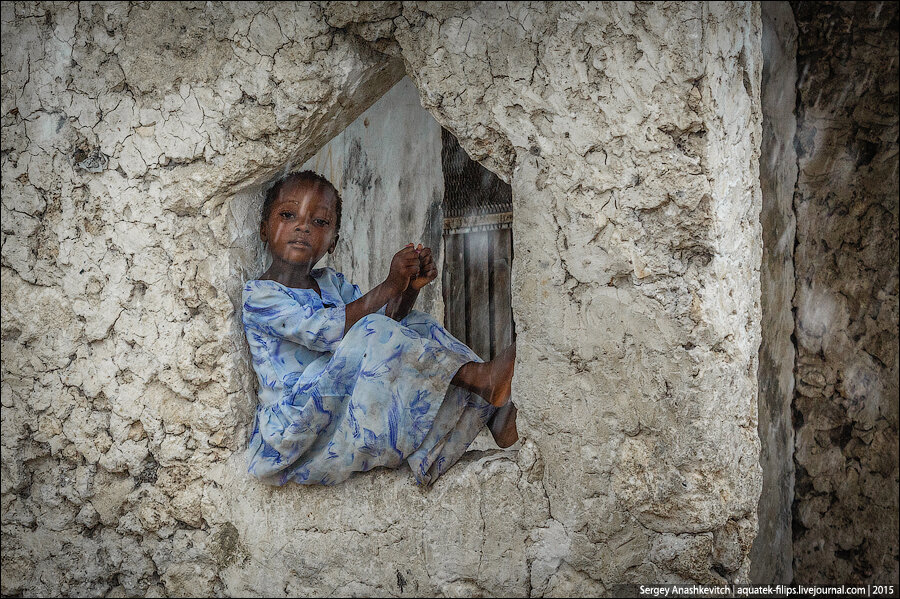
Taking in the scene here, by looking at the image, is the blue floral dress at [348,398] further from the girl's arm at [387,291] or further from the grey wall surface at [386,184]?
the grey wall surface at [386,184]

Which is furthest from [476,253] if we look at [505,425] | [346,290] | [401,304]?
[505,425]

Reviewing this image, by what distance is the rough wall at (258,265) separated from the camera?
2.12 metres

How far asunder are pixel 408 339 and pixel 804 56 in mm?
2293

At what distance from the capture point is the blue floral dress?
244cm

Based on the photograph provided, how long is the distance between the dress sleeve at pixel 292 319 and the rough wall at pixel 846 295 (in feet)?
7.13

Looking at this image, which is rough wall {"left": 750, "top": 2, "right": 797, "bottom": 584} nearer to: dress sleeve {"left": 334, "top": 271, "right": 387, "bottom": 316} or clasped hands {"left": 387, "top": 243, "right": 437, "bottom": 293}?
clasped hands {"left": 387, "top": 243, "right": 437, "bottom": 293}

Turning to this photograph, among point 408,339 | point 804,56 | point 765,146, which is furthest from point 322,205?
point 804,56

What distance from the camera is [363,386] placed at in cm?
244

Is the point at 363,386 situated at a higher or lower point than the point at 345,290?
lower

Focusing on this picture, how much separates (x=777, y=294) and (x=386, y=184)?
2015mm

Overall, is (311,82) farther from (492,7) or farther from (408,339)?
(408,339)

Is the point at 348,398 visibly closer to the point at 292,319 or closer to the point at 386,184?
the point at 292,319

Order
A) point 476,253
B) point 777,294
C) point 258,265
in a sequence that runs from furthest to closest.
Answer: point 476,253 < point 777,294 < point 258,265

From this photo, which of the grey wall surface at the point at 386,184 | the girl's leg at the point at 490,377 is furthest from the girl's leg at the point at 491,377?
the grey wall surface at the point at 386,184
